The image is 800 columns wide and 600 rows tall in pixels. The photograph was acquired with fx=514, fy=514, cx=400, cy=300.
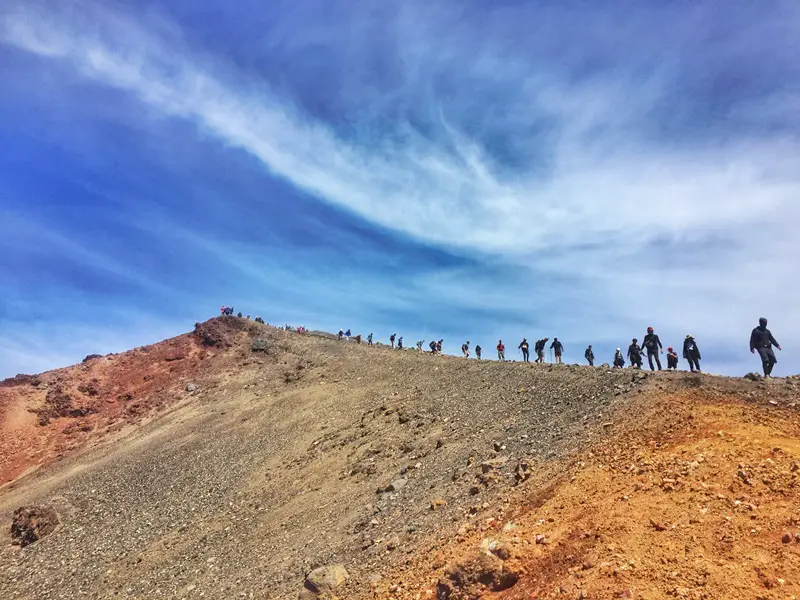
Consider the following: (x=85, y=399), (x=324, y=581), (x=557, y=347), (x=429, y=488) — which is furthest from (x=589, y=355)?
(x=85, y=399)

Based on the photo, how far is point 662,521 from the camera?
30.4 ft

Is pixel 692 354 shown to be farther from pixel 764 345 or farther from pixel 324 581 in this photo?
pixel 324 581

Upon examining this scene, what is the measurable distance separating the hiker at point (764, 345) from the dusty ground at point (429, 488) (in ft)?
5.43

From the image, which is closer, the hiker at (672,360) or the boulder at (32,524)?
the hiker at (672,360)

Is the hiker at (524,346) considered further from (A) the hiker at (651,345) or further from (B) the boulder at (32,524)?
(B) the boulder at (32,524)

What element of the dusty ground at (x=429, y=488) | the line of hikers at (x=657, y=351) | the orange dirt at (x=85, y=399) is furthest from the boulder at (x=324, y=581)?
the orange dirt at (x=85, y=399)

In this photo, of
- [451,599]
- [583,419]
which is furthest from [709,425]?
[451,599]

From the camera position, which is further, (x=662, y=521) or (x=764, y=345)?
(x=764, y=345)

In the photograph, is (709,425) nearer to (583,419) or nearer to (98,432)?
(583,419)

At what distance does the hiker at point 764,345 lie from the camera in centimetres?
1839

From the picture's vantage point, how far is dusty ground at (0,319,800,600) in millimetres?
8953

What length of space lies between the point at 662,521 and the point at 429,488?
8.97 m

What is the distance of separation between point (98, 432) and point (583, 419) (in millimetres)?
45613

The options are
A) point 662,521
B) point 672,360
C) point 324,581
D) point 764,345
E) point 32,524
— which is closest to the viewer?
point 662,521
